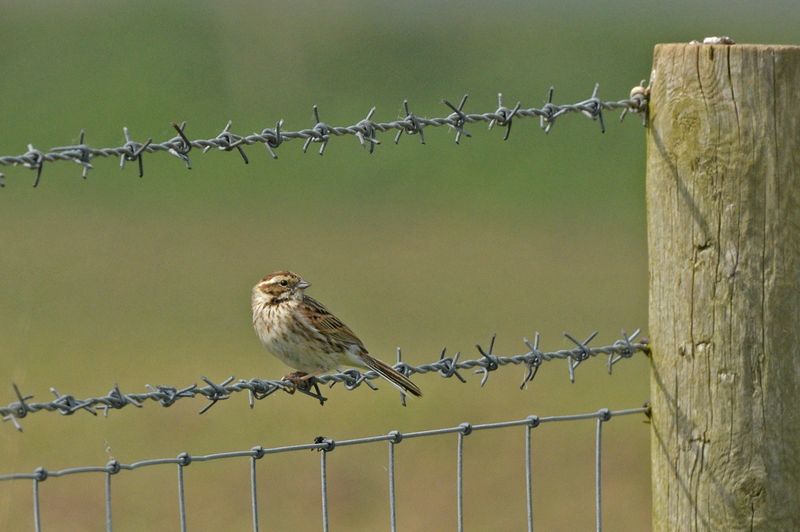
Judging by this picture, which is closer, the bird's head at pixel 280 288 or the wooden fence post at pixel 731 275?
the wooden fence post at pixel 731 275

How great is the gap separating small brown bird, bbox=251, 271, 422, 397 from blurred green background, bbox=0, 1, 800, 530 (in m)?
1.47

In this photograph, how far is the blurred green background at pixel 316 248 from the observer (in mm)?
15781

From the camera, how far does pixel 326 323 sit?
7.89 metres

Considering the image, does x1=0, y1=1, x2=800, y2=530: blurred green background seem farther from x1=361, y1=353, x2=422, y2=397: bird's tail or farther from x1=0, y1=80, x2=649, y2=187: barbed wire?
x1=361, y1=353, x2=422, y2=397: bird's tail

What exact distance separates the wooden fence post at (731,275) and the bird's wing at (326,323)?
266 cm

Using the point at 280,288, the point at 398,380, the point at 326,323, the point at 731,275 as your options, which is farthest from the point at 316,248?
the point at 731,275

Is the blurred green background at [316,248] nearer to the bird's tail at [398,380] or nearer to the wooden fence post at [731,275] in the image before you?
the bird's tail at [398,380]

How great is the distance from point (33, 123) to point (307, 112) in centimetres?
738

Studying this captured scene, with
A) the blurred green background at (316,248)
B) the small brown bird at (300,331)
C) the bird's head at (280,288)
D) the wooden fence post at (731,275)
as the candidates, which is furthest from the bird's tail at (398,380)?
the wooden fence post at (731,275)

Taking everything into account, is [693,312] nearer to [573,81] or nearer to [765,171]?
[765,171]

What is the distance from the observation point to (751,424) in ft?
17.9

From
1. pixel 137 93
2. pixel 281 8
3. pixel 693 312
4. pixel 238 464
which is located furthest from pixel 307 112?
pixel 693 312

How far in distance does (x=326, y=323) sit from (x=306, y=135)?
2.47m

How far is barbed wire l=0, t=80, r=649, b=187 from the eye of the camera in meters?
4.94
